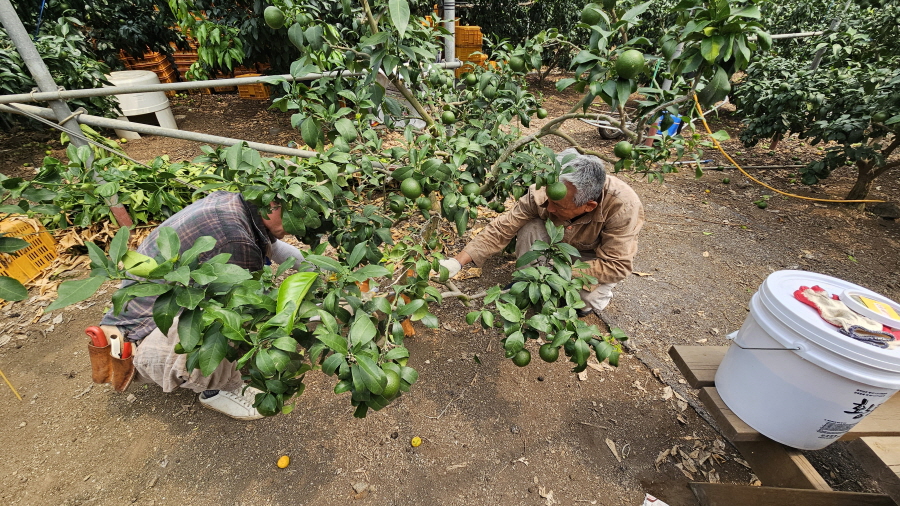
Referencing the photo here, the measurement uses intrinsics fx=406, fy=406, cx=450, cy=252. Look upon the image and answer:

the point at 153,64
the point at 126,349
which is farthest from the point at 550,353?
the point at 153,64

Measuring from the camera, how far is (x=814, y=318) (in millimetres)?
1483

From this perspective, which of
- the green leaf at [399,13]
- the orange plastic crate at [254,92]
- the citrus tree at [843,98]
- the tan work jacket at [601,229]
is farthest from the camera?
the orange plastic crate at [254,92]

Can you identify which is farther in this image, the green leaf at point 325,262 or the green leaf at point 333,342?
the green leaf at point 325,262

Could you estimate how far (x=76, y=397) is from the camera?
2594 millimetres

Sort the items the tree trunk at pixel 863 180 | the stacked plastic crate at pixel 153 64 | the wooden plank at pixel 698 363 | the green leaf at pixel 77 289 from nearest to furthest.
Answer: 1. the green leaf at pixel 77 289
2. the wooden plank at pixel 698 363
3. the tree trunk at pixel 863 180
4. the stacked plastic crate at pixel 153 64

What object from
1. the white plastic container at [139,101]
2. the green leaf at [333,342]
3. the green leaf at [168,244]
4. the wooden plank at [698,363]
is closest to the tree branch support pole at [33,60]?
the green leaf at [168,244]

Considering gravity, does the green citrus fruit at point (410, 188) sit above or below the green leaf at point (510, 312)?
above

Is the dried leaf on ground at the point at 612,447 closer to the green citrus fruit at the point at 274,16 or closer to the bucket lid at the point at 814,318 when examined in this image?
the bucket lid at the point at 814,318

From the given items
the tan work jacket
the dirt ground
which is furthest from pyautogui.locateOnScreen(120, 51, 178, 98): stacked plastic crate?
the tan work jacket

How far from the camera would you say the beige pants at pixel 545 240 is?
2904 mm

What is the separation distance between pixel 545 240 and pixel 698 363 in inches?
46.1

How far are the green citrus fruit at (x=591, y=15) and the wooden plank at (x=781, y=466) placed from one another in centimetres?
192

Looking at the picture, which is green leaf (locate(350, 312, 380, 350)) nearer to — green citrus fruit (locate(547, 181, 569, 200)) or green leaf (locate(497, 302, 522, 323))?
green leaf (locate(497, 302, 522, 323))

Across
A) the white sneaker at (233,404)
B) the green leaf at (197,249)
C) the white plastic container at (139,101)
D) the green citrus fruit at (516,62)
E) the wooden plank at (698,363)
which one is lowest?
the white sneaker at (233,404)
